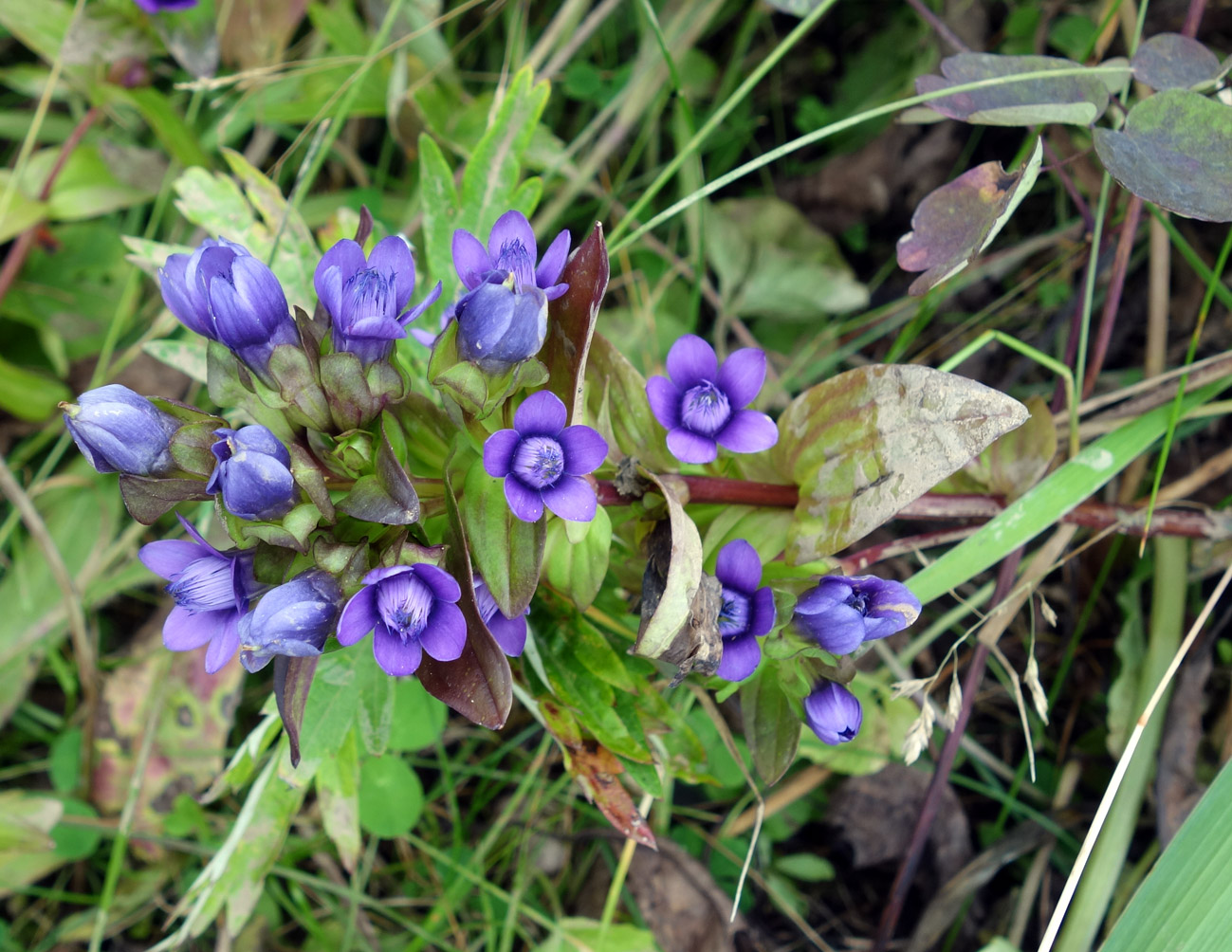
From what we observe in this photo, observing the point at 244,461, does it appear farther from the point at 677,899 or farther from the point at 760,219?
the point at 760,219

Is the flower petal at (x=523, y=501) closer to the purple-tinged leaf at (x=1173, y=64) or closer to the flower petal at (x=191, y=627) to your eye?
the flower petal at (x=191, y=627)

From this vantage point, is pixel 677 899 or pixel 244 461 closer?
pixel 244 461

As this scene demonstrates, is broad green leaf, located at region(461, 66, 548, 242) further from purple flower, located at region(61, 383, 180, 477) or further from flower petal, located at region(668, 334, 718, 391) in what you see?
purple flower, located at region(61, 383, 180, 477)

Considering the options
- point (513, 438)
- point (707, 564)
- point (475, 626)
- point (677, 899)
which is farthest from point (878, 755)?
point (513, 438)

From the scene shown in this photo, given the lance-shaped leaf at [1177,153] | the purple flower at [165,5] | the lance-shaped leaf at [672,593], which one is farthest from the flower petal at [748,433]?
Result: the purple flower at [165,5]

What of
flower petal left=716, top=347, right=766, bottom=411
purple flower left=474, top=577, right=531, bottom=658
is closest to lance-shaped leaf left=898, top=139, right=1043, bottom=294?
flower petal left=716, top=347, right=766, bottom=411
